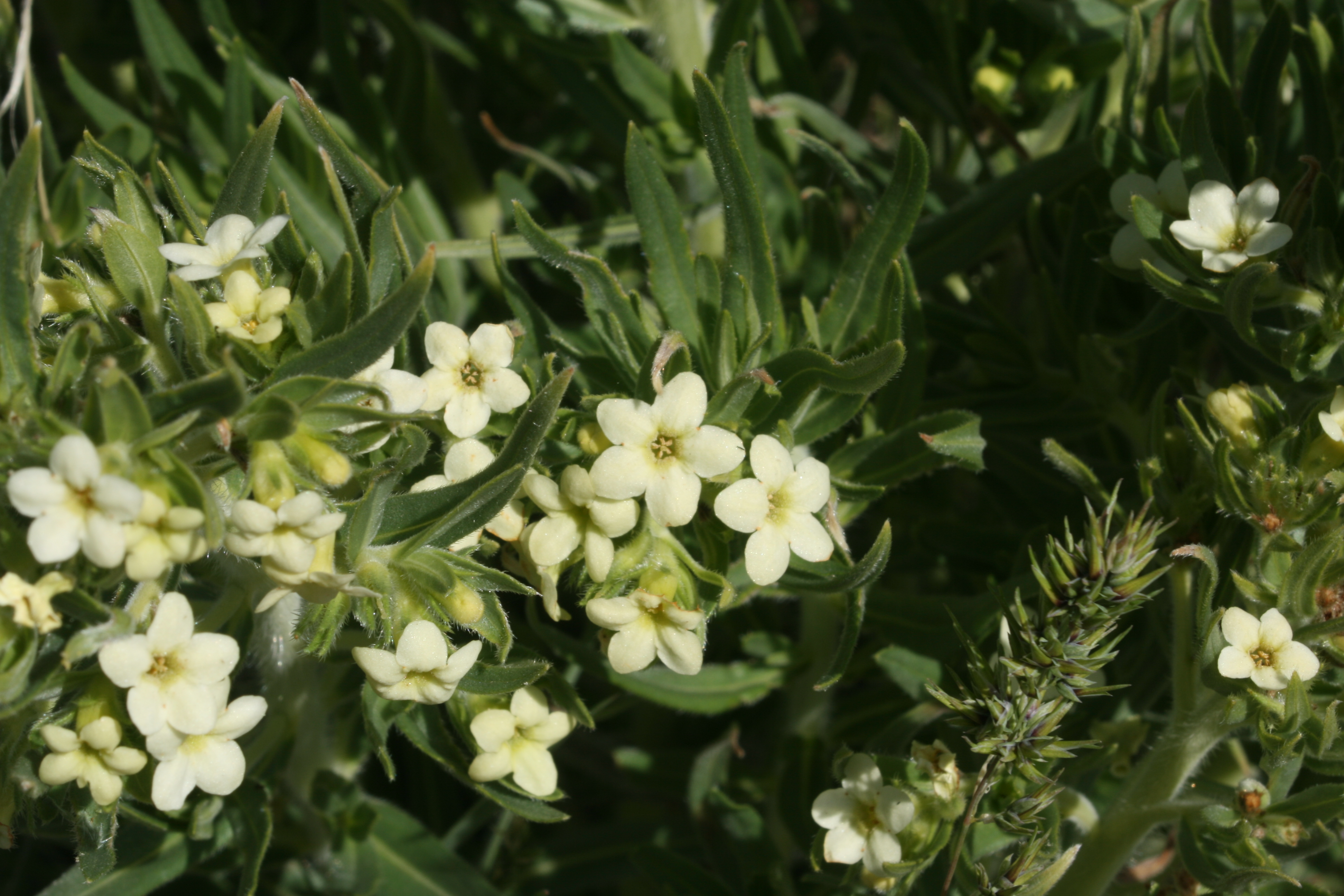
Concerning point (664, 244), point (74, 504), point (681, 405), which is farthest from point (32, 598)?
point (664, 244)

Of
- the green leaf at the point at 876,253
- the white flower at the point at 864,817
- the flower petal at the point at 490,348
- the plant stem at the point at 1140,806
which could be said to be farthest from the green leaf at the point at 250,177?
the plant stem at the point at 1140,806

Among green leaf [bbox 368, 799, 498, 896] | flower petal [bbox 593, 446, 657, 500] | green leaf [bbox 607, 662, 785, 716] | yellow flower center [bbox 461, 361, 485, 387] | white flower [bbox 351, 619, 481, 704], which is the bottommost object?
green leaf [bbox 368, 799, 498, 896]

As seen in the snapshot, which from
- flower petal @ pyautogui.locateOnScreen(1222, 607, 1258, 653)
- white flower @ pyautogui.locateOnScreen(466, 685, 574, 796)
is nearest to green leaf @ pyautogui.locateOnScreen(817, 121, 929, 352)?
flower petal @ pyautogui.locateOnScreen(1222, 607, 1258, 653)

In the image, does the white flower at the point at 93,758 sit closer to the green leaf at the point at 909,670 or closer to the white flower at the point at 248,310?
the white flower at the point at 248,310

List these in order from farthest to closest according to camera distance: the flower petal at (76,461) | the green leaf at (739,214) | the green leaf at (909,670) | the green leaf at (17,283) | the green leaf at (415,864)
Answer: the green leaf at (415,864) → the green leaf at (909,670) → the green leaf at (739,214) → the green leaf at (17,283) → the flower petal at (76,461)

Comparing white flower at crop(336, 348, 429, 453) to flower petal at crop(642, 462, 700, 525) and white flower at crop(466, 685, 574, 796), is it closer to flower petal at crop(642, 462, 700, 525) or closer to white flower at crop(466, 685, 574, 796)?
flower petal at crop(642, 462, 700, 525)

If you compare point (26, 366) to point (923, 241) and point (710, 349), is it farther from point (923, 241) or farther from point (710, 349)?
point (923, 241)

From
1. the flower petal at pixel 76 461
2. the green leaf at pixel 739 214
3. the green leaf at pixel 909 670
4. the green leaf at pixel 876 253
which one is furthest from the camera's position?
the green leaf at pixel 909 670
